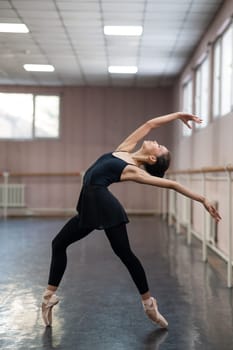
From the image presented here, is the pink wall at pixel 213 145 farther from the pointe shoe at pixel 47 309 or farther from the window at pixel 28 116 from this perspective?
the window at pixel 28 116

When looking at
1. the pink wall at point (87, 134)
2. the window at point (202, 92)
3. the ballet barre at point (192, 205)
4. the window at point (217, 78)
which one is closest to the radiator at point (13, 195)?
the pink wall at point (87, 134)

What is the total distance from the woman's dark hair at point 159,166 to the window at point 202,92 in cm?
463

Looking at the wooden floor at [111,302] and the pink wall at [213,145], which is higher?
the pink wall at [213,145]

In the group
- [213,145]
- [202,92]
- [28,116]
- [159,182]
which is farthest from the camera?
[28,116]

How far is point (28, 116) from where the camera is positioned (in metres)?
11.5

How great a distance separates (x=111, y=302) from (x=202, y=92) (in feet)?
17.3

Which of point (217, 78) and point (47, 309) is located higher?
point (217, 78)

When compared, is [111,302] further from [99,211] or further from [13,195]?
[13,195]

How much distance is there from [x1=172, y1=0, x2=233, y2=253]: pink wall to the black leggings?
9.63 feet

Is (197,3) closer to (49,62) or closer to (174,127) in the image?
(49,62)

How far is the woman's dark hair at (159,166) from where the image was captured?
289 centimetres

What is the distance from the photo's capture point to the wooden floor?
2.74 metres

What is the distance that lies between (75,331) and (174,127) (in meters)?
8.52

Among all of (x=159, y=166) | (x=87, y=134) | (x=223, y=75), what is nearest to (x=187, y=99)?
(x=87, y=134)
